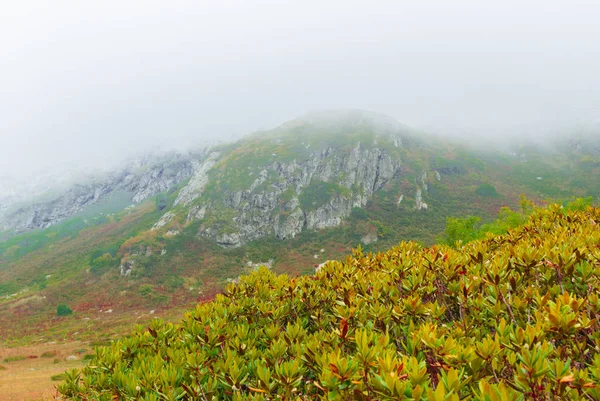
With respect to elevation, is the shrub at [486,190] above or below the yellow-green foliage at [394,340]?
below

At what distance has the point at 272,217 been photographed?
361ft

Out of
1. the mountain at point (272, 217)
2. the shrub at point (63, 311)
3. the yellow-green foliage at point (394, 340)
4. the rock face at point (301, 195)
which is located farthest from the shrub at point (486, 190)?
the shrub at point (63, 311)

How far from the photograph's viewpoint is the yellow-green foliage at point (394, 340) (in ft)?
8.80

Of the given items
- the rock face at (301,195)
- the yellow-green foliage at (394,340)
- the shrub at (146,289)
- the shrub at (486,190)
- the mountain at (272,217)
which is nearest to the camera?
the yellow-green foliage at (394,340)

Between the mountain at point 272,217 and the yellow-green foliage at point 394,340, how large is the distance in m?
48.4

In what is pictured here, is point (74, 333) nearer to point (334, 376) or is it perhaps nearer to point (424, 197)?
point (334, 376)

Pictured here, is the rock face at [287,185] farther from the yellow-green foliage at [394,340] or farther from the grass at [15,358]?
the yellow-green foliage at [394,340]

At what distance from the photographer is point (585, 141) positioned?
526ft

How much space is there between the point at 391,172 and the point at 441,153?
4402cm

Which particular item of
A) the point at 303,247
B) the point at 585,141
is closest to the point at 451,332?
the point at 303,247

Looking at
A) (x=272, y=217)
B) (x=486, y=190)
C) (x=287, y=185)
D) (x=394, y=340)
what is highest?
(x=394, y=340)

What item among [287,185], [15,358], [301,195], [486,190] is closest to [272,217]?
[301,195]

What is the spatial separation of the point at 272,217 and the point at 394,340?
106m

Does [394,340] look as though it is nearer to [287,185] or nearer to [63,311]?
[63,311]
